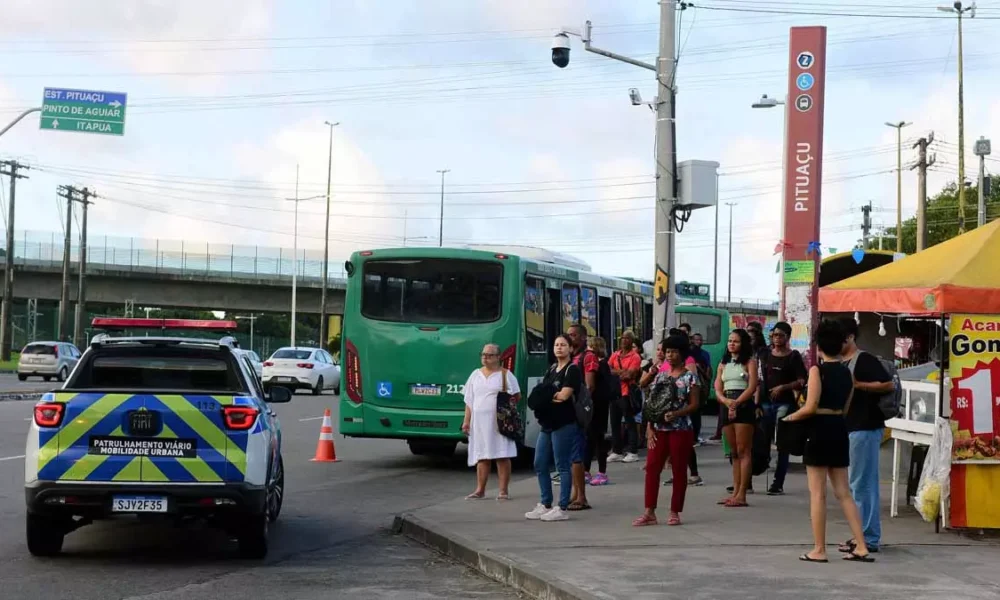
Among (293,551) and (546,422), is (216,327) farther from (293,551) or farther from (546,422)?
(546,422)

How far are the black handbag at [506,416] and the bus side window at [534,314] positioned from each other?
4687mm

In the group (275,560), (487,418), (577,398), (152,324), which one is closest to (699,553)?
(577,398)

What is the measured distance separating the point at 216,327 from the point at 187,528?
224 centimetres

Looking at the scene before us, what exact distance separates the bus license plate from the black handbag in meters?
4.29

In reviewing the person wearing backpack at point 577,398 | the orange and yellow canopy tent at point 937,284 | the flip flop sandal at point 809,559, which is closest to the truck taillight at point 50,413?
the person wearing backpack at point 577,398

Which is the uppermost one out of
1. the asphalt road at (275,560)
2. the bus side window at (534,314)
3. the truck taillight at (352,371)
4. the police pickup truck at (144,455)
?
the bus side window at (534,314)

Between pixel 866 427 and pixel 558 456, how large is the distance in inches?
123

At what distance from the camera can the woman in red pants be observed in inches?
468

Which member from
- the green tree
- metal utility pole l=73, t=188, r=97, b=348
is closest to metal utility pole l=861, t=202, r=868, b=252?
the green tree

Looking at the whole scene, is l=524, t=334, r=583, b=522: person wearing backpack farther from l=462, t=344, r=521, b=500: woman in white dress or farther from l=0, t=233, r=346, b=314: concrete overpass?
l=0, t=233, r=346, b=314: concrete overpass

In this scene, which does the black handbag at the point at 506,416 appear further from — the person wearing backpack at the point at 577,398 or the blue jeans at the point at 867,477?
the blue jeans at the point at 867,477

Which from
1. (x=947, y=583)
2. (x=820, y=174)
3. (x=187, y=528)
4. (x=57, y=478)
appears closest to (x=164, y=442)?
(x=57, y=478)

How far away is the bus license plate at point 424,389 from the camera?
18.2 m

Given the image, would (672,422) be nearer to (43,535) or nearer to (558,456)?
(558,456)
